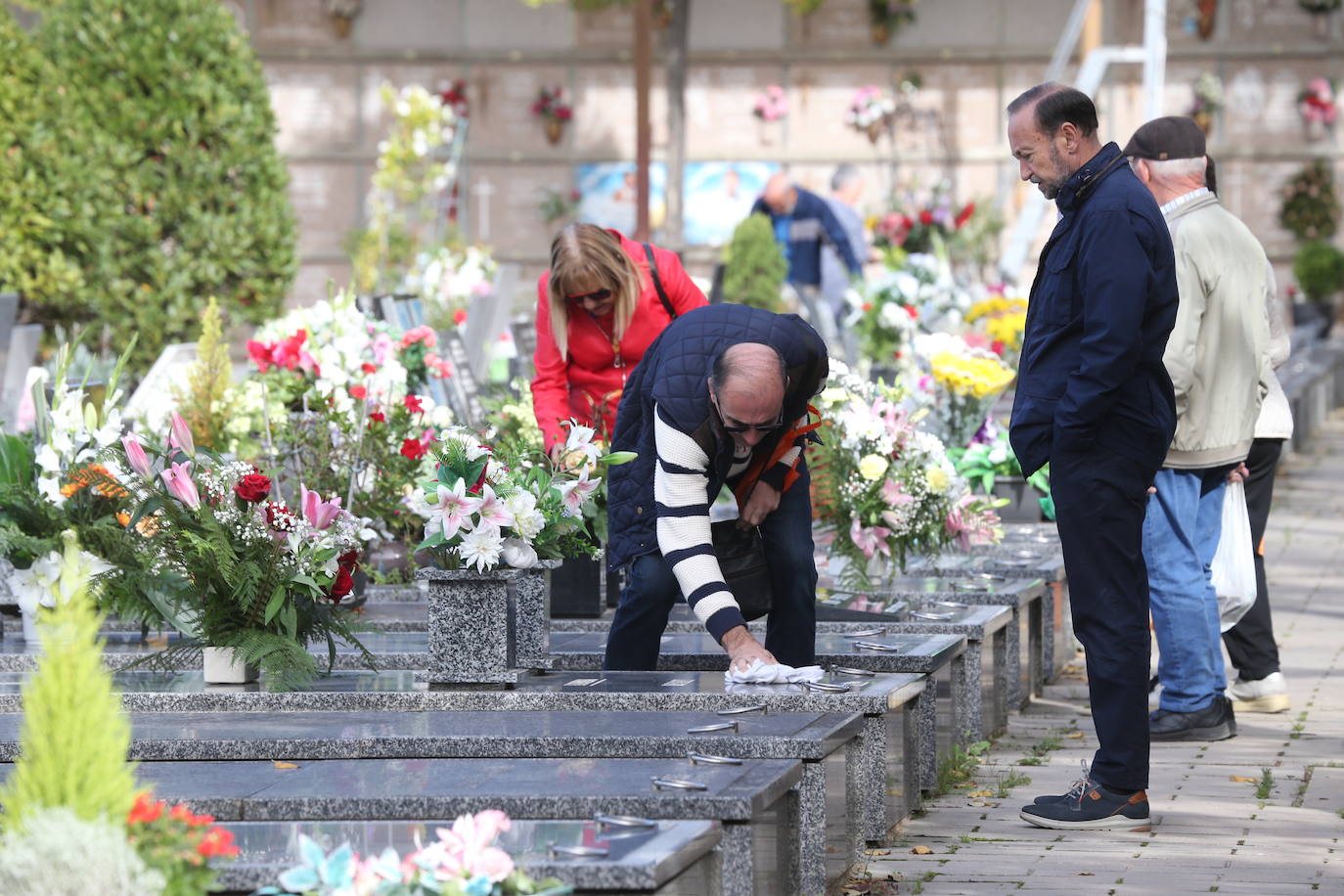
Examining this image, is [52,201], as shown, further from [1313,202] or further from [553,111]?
[1313,202]

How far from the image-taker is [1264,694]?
264 inches

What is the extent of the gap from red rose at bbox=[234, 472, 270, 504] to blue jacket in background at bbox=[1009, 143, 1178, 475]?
6.33 feet

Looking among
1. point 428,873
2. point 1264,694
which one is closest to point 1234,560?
point 1264,694

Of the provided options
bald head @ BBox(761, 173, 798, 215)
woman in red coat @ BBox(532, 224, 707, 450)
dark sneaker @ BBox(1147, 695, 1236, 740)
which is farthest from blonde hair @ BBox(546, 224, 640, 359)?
bald head @ BBox(761, 173, 798, 215)

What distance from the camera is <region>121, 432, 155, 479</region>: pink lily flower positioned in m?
5.32

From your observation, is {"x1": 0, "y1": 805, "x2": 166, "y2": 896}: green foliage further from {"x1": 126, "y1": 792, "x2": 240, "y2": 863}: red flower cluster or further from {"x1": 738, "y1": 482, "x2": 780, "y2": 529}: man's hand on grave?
{"x1": 738, "y1": 482, "x2": 780, "y2": 529}: man's hand on grave

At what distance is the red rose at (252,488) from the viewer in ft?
17.0

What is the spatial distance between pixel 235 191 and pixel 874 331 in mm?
3985

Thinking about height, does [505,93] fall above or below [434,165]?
above

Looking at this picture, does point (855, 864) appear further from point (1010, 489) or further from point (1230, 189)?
point (1230, 189)

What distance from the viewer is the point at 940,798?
219 inches

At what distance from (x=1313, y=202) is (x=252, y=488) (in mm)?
20043

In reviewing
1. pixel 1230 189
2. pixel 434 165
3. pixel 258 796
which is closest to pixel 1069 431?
pixel 258 796

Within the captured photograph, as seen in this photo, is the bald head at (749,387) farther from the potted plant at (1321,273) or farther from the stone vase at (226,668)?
the potted plant at (1321,273)
